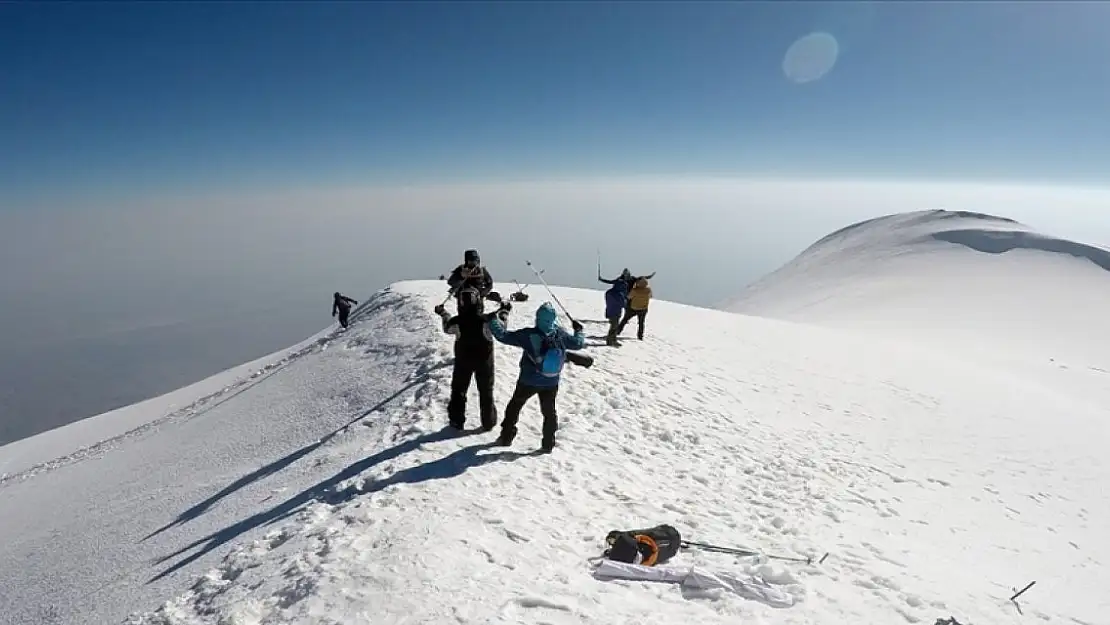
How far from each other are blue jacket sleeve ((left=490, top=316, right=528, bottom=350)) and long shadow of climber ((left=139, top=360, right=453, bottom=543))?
3.74 meters

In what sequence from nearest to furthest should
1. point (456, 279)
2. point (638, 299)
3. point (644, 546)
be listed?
point (644, 546)
point (456, 279)
point (638, 299)

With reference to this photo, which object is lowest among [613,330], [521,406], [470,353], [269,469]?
[269,469]

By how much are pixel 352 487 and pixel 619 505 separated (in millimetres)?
3689

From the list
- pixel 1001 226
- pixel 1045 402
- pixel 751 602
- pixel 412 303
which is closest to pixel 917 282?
pixel 1001 226

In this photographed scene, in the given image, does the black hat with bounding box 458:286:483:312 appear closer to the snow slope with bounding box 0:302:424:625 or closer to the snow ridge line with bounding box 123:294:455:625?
the snow ridge line with bounding box 123:294:455:625

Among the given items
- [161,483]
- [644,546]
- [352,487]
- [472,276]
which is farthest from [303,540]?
[161,483]

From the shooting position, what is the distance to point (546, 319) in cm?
785

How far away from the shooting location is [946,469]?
40.5 feet

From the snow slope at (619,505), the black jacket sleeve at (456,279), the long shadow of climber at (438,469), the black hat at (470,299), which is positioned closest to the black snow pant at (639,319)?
the snow slope at (619,505)

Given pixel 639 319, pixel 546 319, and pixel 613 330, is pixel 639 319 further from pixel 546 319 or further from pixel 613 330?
pixel 546 319

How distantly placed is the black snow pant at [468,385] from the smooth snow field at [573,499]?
1.14 ft

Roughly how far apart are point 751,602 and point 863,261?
66428 mm

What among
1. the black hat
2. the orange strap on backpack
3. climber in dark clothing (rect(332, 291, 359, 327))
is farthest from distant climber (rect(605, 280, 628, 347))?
climber in dark clothing (rect(332, 291, 359, 327))

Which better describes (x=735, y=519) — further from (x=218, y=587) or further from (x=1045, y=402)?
(x=1045, y=402)
